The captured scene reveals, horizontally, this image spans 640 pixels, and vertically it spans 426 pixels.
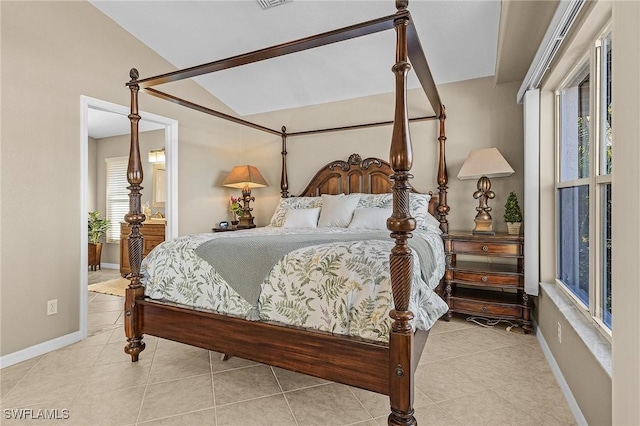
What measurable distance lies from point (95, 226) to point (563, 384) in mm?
6585

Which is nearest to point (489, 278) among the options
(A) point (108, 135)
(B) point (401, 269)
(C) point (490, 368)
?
(C) point (490, 368)

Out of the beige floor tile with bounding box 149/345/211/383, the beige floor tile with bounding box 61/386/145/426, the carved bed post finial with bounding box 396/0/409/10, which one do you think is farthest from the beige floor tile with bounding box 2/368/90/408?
the carved bed post finial with bounding box 396/0/409/10

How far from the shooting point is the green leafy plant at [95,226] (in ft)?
19.1

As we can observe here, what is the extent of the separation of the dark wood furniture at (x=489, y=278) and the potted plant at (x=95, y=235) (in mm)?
5677

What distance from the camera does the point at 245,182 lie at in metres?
4.34

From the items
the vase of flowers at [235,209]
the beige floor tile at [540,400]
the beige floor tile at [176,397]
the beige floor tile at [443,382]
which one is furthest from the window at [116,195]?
the beige floor tile at [540,400]

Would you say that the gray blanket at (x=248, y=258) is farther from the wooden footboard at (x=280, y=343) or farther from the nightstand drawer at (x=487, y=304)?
the nightstand drawer at (x=487, y=304)

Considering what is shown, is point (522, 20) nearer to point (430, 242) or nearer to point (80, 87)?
point (430, 242)

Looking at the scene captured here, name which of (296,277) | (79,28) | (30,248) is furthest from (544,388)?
(79,28)

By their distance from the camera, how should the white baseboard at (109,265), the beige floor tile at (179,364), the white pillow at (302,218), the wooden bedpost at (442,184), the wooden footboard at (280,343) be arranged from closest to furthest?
the wooden footboard at (280,343), the beige floor tile at (179,364), the wooden bedpost at (442,184), the white pillow at (302,218), the white baseboard at (109,265)

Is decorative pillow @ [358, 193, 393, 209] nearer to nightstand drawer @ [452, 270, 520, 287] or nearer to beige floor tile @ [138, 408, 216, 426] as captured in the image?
nightstand drawer @ [452, 270, 520, 287]

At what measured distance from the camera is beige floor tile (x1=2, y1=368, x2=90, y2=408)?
195 centimetres

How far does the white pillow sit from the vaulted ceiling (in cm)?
158

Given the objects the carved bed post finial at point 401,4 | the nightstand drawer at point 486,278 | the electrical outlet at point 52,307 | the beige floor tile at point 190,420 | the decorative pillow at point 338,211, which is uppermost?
the carved bed post finial at point 401,4
